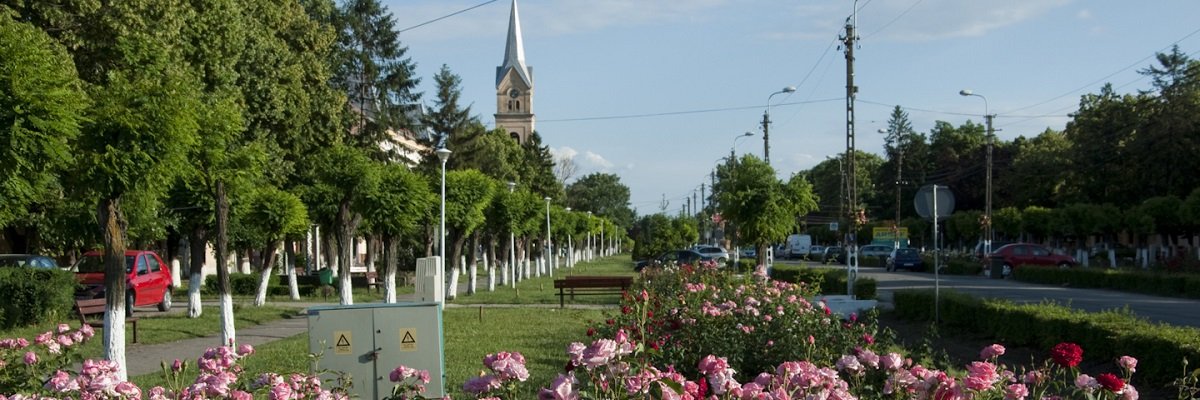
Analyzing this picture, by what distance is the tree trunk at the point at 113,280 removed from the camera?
1362 cm

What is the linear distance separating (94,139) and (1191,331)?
1221 cm

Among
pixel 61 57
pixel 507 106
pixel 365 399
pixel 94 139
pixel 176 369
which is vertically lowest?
pixel 365 399

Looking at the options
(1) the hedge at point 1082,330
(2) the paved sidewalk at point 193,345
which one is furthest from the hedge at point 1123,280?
(2) the paved sidewalk at point 193,345

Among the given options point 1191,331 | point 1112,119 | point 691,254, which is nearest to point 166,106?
point 1191,331

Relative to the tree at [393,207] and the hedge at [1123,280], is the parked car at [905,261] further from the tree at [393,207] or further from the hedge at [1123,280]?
the tree at [393,207]

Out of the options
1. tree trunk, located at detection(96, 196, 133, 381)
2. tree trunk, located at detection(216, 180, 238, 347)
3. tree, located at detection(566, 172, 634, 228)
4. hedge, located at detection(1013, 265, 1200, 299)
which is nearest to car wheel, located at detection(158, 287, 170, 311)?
tree trunk, located at detection(216, 180, 238, 347)

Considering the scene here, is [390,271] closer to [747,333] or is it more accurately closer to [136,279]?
[136,279]

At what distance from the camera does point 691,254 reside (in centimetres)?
5469

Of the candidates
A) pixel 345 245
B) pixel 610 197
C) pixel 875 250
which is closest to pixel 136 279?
pixel 345 245

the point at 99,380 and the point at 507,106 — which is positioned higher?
the point at 507,106

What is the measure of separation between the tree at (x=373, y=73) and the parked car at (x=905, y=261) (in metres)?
24.1

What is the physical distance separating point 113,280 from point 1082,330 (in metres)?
11.7

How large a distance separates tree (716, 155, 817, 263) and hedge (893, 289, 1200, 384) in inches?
569

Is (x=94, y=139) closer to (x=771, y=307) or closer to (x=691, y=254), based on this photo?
(x=771, y=307)
